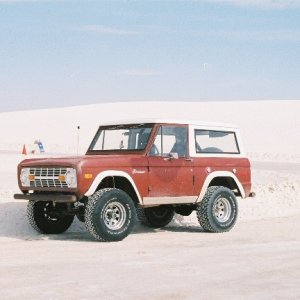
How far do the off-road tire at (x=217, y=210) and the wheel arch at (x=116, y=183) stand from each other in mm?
1362

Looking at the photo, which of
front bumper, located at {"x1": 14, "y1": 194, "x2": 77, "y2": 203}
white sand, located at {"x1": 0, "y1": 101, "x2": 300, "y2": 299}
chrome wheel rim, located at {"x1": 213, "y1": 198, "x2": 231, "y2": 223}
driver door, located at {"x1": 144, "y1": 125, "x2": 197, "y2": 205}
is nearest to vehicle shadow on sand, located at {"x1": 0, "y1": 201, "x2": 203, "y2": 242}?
white sand, located at {"x1": 0, "y1": 101, "x2": 300, "y2": 299}

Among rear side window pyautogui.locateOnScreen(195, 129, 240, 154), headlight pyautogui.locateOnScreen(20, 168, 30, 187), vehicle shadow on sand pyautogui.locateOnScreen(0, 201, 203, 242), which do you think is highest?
rear side window pyautogui.locateOnScreen(195, 129, 240, 154)

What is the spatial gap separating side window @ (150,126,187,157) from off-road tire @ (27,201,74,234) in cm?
192

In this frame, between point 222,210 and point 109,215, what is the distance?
2540mm

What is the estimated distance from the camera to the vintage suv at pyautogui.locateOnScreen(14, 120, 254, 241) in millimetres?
10867

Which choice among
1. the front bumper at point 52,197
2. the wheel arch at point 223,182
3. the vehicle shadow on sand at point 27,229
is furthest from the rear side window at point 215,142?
the front bumper at point 52,197

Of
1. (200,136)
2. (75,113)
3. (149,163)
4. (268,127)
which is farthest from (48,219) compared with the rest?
(75,113)

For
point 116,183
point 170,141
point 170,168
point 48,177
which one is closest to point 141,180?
point 116,183

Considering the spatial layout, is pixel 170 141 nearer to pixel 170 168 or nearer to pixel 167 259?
pixel 170 168

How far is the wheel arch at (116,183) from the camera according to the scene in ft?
35.5

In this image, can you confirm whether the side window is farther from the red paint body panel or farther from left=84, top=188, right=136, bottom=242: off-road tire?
left=84, top=188, right=136, bottom=242: off-road tire

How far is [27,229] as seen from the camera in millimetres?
12641

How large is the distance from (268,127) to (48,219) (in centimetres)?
5404

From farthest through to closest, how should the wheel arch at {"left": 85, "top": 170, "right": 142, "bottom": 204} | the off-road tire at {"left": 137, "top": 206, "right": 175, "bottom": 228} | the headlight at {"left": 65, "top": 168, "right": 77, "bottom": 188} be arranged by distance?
the off-road tire at {"left": 137, "top": 206, "right": 175, "bottom": 228}
the wheel arch at {"left": 85, "top": 170, "right": 142, "bottom": 204}
the headlight at {"left": 65, "top": 168, "right": 77, "bottom": 188}
